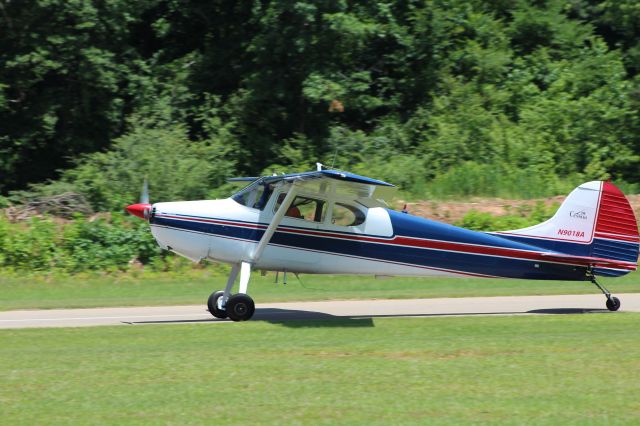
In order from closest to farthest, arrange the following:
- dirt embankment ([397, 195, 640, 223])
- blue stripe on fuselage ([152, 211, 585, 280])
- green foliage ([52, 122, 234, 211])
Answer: blue stripe on fuselage ([152, 211, 585, 280]) → dirt embankment ([397, 195, 640, 223]) → green foliage ([52, 122, 234, 211])

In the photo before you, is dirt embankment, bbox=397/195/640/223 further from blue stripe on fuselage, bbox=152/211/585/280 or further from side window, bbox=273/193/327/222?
side window, bbox=273/193/327/222

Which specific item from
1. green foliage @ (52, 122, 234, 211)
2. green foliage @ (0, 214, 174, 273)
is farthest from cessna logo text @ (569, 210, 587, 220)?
green foliage @ (52, 122, 234, 211)

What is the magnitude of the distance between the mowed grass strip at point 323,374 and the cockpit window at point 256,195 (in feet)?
6.26

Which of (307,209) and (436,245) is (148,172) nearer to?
(307,209)

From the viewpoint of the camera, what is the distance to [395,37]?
29781 mm

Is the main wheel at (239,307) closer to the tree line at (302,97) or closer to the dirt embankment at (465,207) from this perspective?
the tree line at (302,97)

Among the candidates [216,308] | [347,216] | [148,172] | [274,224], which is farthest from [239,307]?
[148,172]

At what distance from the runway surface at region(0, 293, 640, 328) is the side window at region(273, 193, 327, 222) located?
5.31 ft

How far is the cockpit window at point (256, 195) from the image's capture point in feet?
45.5

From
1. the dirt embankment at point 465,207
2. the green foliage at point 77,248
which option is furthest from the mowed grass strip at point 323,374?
the dirt embankment at point 465,207

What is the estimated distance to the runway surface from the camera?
1398 cm

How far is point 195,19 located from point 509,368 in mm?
24245

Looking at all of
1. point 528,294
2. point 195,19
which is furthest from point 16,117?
point 528,294

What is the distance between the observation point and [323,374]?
9516 millimetres
